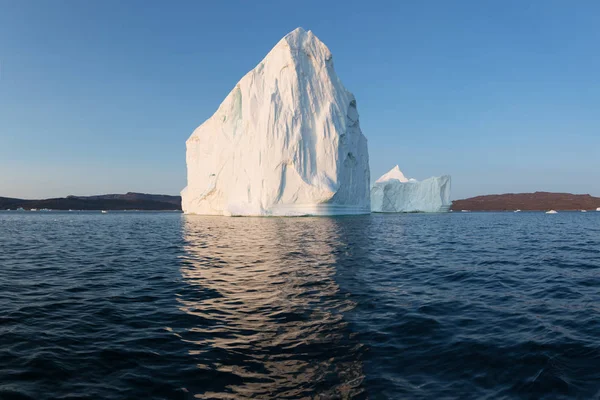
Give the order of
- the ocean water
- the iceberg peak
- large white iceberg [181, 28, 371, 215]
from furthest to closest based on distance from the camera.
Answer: the iceberg peak, large white iceberg [181, 28, 371, 215], the ocean water

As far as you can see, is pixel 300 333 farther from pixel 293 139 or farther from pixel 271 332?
pixel 293 139

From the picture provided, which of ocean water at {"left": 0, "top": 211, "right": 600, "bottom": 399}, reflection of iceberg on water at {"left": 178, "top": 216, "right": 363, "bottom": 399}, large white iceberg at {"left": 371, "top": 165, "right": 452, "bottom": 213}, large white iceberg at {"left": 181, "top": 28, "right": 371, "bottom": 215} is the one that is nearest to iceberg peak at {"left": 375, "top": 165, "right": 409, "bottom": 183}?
large white iceberg at {"left": 371, "top": 165, "right": 452, "bottom": 213}

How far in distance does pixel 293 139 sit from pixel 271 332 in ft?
122

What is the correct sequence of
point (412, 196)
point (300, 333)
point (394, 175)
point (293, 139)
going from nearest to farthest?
1. point (300, 333)
2. point (293, 139)
3. point (412, 196)
4. point (394, 175)

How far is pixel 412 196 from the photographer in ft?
237

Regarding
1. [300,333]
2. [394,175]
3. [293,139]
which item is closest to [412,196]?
[394,175]

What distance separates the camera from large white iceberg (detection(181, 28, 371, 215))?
41469 millimetres

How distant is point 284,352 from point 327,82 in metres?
43.6

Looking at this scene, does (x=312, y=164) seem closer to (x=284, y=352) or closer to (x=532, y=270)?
(x=532, y=270)

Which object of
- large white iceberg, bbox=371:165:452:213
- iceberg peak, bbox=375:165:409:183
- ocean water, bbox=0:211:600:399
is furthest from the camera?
iceberg peak, bbox=375:165:409:183

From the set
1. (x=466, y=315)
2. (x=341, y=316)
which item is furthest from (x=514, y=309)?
(x=341, y=316)

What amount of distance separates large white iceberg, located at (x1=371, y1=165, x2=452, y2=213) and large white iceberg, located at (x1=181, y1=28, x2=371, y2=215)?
23.1 m

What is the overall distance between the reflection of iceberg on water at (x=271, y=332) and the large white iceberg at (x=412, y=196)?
6312 cm

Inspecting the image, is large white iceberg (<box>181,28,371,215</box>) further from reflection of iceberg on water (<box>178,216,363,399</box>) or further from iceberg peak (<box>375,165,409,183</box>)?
iceberg peak (<box>375,165,409,183</box>)
